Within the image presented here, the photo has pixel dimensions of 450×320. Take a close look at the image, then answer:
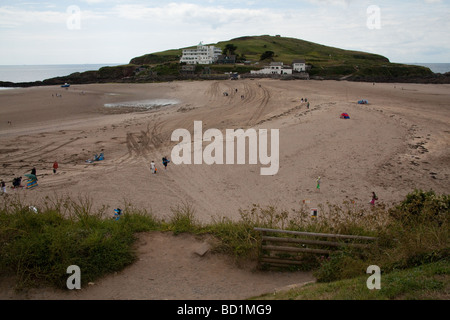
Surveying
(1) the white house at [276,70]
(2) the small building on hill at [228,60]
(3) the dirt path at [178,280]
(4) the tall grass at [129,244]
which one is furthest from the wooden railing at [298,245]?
(2) the small building on hill at [228,60]

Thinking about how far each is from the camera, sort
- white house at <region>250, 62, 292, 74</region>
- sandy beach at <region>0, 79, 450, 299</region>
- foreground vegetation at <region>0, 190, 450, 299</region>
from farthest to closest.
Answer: white house at <region>250, 62, 292, 74</region> < sandy beach at <region>0, 79, 450, 299</region> < foreground vegetation at <region>0, 190, 450, 299</region>

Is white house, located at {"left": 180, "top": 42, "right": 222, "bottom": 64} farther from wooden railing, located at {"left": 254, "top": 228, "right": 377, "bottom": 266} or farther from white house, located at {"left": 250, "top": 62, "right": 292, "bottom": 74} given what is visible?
wooden railing, located at {"left": 254, "top": 228, "right": 377, "bottom": 266}

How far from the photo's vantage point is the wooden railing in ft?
20.0

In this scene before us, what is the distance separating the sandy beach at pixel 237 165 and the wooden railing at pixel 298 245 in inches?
21.5

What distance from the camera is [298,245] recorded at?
6.37 meters

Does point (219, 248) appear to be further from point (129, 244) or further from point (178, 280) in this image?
point (129, 244)

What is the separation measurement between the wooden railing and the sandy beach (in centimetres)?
55

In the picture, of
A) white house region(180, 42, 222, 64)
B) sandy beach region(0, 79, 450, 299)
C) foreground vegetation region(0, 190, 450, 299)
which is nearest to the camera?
foreground vegetation region(0, 190, 450, 299)

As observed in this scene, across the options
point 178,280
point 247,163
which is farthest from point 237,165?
point 178,280

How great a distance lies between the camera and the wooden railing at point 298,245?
6.11 m

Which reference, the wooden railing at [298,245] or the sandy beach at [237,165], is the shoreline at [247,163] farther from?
the wooden railing at [298,245]

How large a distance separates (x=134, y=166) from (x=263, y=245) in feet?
41.7

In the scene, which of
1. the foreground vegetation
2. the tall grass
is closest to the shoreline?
the tall grass
